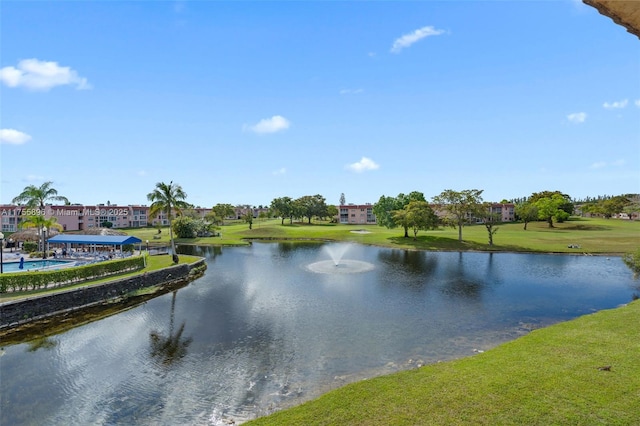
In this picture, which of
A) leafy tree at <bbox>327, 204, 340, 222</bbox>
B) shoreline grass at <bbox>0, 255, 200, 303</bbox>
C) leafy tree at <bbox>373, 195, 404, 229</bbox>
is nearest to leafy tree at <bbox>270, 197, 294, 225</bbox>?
leafy tree at <bbox>327, 204, 340, 222</bbox>

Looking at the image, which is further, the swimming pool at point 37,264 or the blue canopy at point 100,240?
the blue canopy at point 100,240

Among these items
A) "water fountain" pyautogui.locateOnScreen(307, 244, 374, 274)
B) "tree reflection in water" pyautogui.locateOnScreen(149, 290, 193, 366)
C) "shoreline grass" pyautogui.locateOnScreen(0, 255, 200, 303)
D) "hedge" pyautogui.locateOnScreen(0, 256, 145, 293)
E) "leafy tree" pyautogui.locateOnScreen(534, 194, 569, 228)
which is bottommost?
"tree reflection in water" pyautogui.locateOnScreen(149, 290, 193, 366)

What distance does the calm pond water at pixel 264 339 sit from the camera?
13.7m

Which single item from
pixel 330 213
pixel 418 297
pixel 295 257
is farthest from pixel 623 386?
pixel 330 213

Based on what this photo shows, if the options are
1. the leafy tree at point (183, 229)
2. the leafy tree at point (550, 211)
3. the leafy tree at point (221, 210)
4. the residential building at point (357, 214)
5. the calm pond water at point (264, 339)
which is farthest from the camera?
the residential building at point (357, 214)

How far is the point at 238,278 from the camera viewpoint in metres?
37.8

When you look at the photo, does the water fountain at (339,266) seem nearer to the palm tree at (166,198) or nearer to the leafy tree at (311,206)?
the palm tree at (166,198)

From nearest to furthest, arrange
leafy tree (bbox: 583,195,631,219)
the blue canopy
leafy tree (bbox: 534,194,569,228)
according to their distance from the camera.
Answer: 1. the blue canopy
2. leafy tree (bbox: 534,194,569,228)
3. leafy tree (bbox: 583,195,631,219)

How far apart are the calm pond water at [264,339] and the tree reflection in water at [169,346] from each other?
0.33 ft

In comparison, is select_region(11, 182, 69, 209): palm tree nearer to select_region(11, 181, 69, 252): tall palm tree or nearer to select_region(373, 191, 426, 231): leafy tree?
select_region(11, 181, 69, 252): tall palm tree

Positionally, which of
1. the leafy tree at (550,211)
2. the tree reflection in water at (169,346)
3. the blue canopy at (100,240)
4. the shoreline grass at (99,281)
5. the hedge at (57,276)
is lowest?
the tree reflection in water at (169,346)

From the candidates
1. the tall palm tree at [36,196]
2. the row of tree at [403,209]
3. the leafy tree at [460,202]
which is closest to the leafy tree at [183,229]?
the row of tree at [403,209]

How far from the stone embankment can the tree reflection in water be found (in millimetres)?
8886

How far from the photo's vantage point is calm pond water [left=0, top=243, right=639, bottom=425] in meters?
13.7
